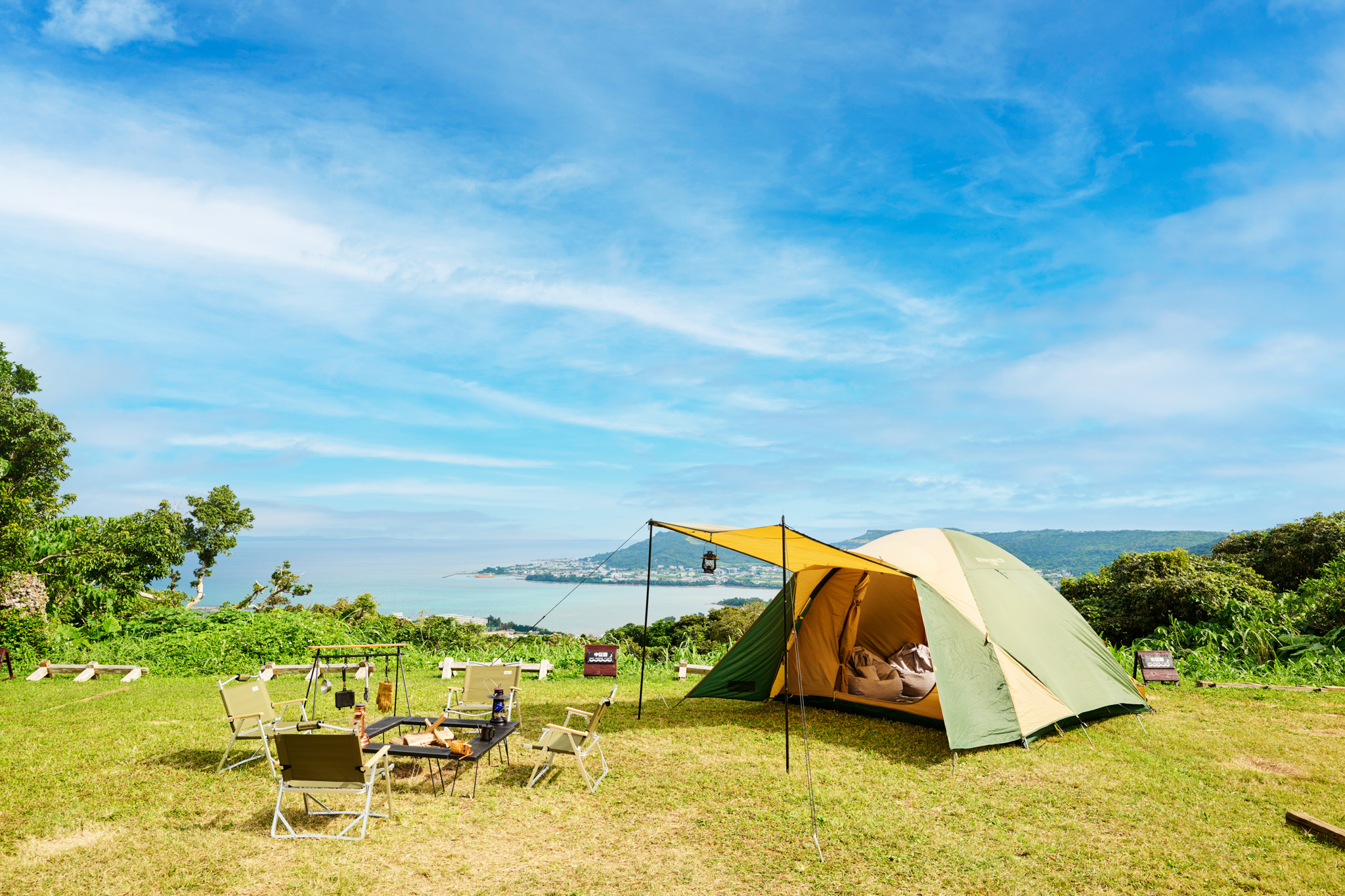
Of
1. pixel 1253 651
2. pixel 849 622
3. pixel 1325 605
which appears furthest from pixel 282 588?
pixel 1325 605

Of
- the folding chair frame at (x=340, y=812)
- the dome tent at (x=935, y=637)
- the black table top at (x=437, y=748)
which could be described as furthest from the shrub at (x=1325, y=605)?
the folding chair frame at (x=340, y=812)

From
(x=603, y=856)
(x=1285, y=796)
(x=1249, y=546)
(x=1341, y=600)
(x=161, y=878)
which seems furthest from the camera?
(x=1249, y=546)

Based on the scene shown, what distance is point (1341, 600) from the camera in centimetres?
1288

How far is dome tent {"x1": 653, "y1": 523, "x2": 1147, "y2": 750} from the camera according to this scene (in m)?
7.61

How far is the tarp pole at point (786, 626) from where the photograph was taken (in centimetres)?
674

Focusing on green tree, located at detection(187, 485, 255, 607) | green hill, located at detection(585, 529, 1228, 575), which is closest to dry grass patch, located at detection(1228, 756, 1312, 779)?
green tree, located at detection(187, 485, 255, 607)

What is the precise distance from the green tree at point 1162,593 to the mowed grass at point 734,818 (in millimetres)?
7192

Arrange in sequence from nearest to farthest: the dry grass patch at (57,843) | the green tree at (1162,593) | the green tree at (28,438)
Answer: the dry grass patch at (57,843)
the green tree at (1162,593)
the green tree at (28,438)

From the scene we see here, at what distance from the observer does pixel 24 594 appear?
15.1 metres

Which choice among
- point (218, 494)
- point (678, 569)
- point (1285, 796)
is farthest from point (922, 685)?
point (218, 494)

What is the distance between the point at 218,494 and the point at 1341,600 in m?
29.7

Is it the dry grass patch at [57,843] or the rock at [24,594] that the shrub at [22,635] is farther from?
the dry grass patch at [57,843]

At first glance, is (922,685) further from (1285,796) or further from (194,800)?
(194,800)

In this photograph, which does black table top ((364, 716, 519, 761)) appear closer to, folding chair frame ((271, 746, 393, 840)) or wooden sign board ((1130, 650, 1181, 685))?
folding chair frame ((271, 746, 393, 840))
